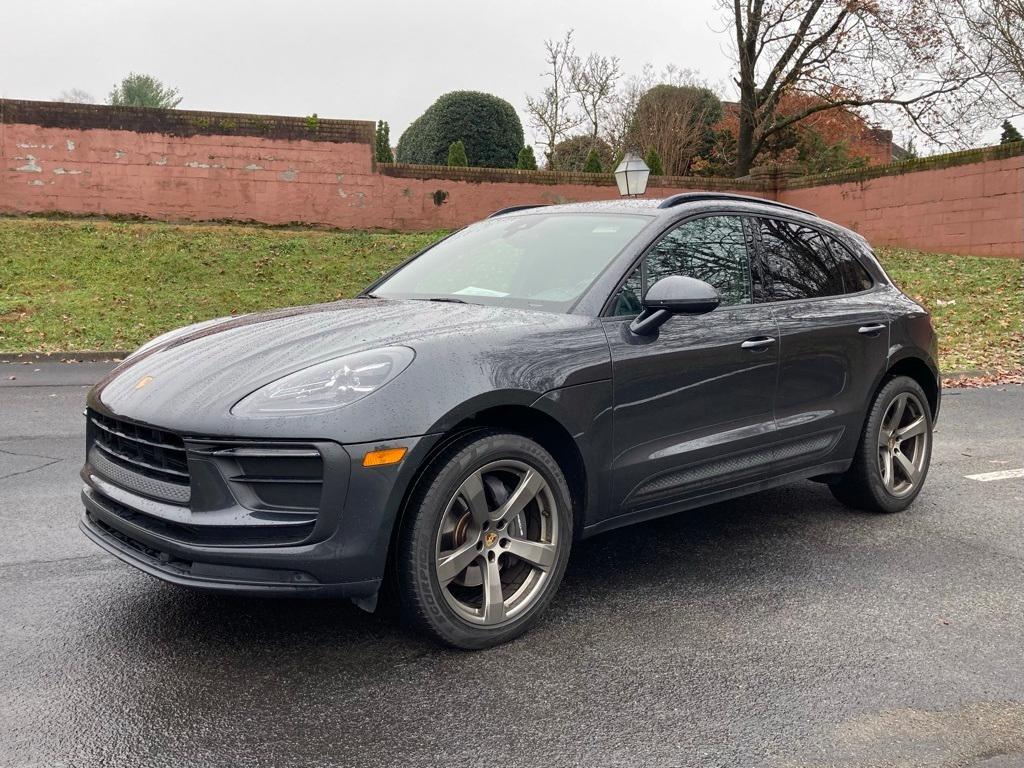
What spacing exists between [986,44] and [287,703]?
2564 centimetres

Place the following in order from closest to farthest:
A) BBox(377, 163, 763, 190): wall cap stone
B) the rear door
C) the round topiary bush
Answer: the rear door
BBox(377, 163, 763, 190): wall cap stone
the round topiary bush

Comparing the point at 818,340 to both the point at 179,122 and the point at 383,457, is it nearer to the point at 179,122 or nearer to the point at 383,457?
the point at 383,457

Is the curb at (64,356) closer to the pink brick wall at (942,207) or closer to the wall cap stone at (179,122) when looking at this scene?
the wall cap stone at (179,122)

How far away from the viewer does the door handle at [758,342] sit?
4051 millimetres

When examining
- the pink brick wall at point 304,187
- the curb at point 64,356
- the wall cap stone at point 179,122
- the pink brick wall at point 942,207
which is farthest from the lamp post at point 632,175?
the pink brick wall at point 942,207

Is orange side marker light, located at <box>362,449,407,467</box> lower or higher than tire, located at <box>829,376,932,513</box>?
higher

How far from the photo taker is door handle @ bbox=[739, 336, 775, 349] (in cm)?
405

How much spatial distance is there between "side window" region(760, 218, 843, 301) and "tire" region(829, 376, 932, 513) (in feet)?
2.25

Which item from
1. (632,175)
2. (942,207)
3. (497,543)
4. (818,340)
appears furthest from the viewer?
(942,207)

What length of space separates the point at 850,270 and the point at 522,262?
191 cm

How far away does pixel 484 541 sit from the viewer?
10.6 feet

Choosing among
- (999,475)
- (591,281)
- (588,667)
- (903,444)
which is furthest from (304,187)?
(588,667)

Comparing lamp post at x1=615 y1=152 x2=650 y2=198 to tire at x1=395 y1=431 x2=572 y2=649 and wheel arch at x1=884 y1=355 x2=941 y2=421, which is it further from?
tire at x1=395 y1=431 x2=572 y2=649

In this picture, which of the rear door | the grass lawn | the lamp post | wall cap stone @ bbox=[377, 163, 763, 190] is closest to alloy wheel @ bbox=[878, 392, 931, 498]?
the rear door
